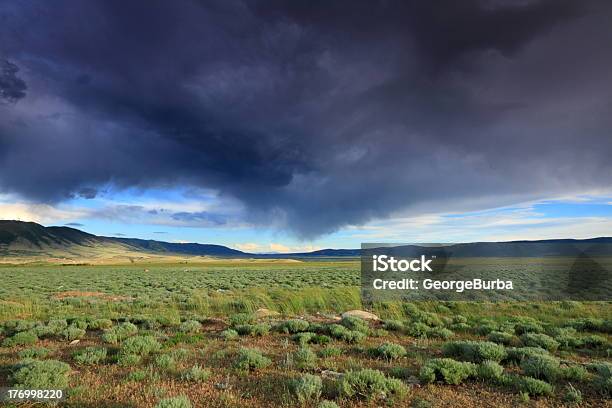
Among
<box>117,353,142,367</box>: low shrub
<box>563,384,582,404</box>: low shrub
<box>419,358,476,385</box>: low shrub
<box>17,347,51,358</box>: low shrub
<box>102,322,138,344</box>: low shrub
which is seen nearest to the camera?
<box>563,384,582,404</box>: low shrub

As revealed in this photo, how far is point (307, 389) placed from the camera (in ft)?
19.6

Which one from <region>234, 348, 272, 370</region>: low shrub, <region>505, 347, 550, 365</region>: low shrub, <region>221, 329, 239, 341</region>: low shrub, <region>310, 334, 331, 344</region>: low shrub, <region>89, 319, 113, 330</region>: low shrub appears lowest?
<region>89, 319, 113, 330</region>: low shrub

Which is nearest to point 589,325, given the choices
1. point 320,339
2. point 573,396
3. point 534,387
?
point 573,396

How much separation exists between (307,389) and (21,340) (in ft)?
33.6

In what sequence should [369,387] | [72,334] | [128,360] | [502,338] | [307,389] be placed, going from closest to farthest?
[307,389]
[369,387]
[128,360]
[502,338]
[72,334]

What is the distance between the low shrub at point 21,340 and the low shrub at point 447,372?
1189 centimetres

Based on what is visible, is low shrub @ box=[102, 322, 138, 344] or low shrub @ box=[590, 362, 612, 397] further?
low shrub @ box=[102, 322, 138, 344]

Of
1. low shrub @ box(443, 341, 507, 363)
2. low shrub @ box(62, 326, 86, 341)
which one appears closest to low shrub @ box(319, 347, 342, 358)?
low shrub @ box(443, 341, 507, 363)

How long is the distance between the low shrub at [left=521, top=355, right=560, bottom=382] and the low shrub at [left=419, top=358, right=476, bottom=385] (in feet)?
3.92

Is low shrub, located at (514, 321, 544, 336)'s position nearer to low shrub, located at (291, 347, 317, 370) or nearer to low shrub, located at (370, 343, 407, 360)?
low shrub, located at (370, 343, 407, 360)

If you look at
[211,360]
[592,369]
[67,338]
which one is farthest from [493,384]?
[67,338]

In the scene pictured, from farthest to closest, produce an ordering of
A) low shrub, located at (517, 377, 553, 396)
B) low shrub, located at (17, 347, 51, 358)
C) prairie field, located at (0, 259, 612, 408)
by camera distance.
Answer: low shrub, located at (17, 347, 51, 358)
low shrub, located at (517, 377, 553, 396)
prairie field, located at (0, 259, 612, 408)

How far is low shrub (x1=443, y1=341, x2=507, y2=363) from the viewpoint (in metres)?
8.30

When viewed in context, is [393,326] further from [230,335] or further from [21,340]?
[21,340]
